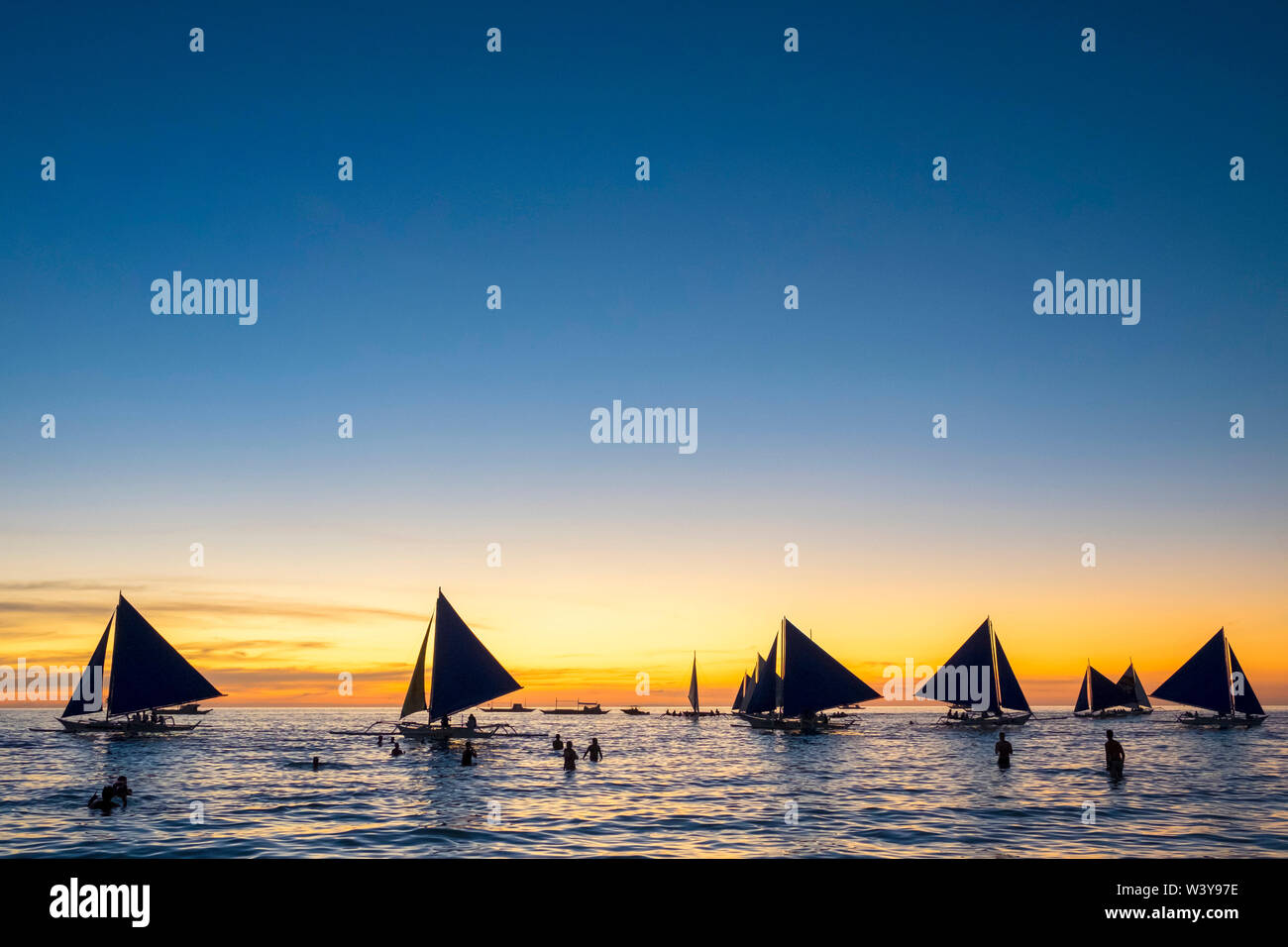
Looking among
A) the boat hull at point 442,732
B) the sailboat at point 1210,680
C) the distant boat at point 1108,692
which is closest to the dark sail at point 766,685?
the boat hull at point 442,732

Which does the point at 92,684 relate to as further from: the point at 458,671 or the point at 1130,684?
the point at 1130,684

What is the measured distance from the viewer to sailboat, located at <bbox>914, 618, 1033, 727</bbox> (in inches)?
3770

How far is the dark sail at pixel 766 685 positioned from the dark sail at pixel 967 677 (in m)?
16.7

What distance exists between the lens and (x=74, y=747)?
81.6m

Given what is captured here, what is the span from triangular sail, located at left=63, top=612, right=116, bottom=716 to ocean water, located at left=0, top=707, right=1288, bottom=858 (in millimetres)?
9843

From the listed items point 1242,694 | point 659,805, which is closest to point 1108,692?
point 1242,694

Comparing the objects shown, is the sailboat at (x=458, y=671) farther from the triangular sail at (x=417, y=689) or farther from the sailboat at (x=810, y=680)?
the sailboat at (x=810, y=680)

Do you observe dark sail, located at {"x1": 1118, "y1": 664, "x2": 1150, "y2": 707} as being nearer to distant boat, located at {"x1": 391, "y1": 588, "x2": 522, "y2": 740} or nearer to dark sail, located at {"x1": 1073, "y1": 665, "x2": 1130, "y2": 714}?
dark sail, located at {"x1": 1073, "y1": 665, "x2": 1130, "y2": 714}

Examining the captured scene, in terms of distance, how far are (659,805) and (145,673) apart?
57541mm

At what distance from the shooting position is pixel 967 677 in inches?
3871

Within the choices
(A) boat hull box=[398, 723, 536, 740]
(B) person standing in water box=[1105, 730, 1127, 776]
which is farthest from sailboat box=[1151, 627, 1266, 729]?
(A) boat hull box=[398, 723, 536, 740]
